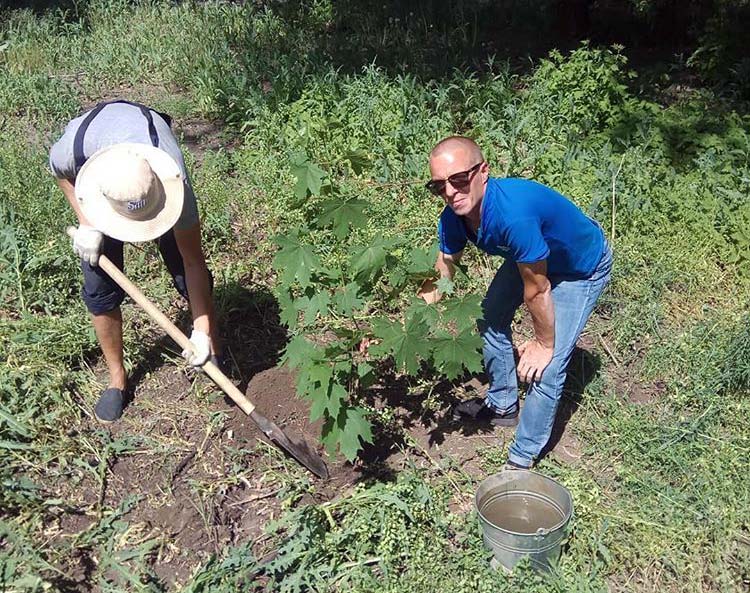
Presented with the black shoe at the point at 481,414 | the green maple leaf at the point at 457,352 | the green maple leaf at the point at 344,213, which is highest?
the green maple leaf at the point at 344,213

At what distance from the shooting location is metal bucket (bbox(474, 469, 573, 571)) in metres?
2.83

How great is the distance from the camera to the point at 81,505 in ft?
10.6

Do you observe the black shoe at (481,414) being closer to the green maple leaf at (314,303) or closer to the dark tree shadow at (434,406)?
the dark tree shadow at (434,406)

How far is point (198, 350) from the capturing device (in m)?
3.16

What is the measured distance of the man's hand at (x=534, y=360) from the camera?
301cm

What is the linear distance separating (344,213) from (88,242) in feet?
3.39

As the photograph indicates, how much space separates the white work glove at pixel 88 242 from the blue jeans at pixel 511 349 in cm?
161

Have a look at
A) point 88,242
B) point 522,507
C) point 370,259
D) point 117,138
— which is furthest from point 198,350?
point 522,507

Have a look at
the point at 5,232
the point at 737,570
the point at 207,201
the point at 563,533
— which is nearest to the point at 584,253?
the point at 563,533

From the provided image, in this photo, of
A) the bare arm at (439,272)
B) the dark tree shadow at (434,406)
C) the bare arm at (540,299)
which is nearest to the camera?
the bare arm at (540,299)

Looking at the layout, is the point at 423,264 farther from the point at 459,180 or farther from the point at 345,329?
the point at 459,180

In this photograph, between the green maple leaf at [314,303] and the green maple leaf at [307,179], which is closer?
the green maple leaf at [307,179]

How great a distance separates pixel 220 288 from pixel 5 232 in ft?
4.11

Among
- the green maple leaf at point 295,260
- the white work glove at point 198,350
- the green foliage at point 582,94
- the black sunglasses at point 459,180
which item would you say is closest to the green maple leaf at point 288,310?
the green maple leaf at point 295,260
